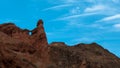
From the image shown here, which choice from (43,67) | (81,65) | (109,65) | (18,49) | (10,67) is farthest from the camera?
(109,65)

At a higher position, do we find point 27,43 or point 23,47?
point 27,43

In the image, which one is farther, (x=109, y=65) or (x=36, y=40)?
(x=109, y=65)

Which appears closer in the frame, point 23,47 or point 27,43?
point 23,47

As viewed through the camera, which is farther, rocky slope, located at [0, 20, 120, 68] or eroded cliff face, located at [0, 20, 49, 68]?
eroded cliff face, located at [0, 20, 49, 68]

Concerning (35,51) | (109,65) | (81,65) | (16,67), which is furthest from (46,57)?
(109,65)

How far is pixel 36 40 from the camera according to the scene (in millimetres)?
101625

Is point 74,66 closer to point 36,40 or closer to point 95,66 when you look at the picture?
point 95,66

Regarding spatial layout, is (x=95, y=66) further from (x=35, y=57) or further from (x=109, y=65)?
(x=35, y=57)

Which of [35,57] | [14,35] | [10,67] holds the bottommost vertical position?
[10,67]

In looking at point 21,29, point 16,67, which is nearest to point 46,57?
point 21,29

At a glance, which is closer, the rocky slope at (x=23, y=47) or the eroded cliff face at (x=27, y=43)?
the rocky slope at (x=23, y=47)

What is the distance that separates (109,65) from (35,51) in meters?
106

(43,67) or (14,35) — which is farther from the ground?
(14,35)

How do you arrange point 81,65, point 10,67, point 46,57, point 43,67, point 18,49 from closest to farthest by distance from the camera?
point 10,67 < point 18,49 < point 43,67 < point 46,57 < point 81,65
